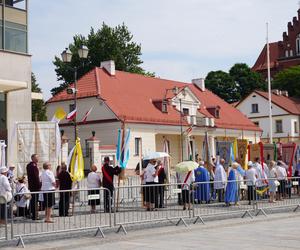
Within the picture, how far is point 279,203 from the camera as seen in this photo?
59.9 feet

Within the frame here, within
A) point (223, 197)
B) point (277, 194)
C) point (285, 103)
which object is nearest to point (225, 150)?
point (277, 194)

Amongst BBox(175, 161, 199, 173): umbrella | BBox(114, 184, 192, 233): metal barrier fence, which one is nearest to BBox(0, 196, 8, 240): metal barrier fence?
BBox(114, 184, 192, 233): metal barrier fence

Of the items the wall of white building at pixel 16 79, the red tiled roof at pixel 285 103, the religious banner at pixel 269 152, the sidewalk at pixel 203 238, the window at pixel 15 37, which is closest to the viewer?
the sidewalk at pixel 203 238

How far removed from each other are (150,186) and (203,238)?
10.8 feet

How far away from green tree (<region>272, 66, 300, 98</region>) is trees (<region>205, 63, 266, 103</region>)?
416cm

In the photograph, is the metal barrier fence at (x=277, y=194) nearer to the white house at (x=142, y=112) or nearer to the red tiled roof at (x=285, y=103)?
the white house at (x=142, y=112)

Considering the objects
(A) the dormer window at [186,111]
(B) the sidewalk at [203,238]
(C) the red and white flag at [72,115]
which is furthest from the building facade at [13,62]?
(A) the dormer window at [186,111]

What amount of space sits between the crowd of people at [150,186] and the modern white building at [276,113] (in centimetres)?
5128

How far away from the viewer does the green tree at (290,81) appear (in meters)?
84.8

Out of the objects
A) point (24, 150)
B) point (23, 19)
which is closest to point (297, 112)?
point (23, 19)

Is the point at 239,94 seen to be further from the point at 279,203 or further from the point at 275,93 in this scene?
the point at 279,203

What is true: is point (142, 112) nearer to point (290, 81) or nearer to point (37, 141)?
point (37, 141)

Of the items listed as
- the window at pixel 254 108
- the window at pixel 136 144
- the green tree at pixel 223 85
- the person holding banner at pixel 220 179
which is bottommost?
the person holding banner at pixel 220 179

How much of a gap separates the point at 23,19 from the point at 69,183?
13.6 metres
